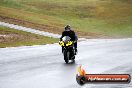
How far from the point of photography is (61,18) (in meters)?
74.8

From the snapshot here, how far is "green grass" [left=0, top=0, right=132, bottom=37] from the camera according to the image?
6700 centimetres

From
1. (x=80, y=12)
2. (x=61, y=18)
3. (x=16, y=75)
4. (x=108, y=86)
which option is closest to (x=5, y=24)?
(x=61, y=18)

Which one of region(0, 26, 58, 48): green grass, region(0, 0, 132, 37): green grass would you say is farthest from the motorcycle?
region(0, 0, 132, 37): green grass

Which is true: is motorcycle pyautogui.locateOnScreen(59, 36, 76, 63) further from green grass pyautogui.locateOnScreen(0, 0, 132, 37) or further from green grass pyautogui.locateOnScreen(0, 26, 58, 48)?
green grass pyautogui.locateOnScreen(0, 0, 132, 37)

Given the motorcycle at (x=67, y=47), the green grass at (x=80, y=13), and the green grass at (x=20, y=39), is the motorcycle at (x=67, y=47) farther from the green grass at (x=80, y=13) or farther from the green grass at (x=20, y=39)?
the green grass at (x=80, y=13)

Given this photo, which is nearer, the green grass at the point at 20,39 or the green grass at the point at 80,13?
the green grass at the point at 20,39

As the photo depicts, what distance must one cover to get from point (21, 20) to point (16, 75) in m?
42.1

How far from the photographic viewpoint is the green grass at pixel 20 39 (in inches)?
1593

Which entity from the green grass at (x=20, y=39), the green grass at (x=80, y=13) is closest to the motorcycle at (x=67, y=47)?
the green grass at (x=20, y=39)

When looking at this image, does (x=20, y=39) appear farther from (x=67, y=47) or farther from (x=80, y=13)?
(x=80, y=13)

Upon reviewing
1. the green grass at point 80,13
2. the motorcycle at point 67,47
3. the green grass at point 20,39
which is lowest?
the green grass at point 80,13

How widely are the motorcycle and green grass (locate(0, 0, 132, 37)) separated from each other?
37.3 meters

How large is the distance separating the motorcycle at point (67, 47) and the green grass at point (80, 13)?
37.3m

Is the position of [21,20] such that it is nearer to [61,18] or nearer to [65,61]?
[61,18]
